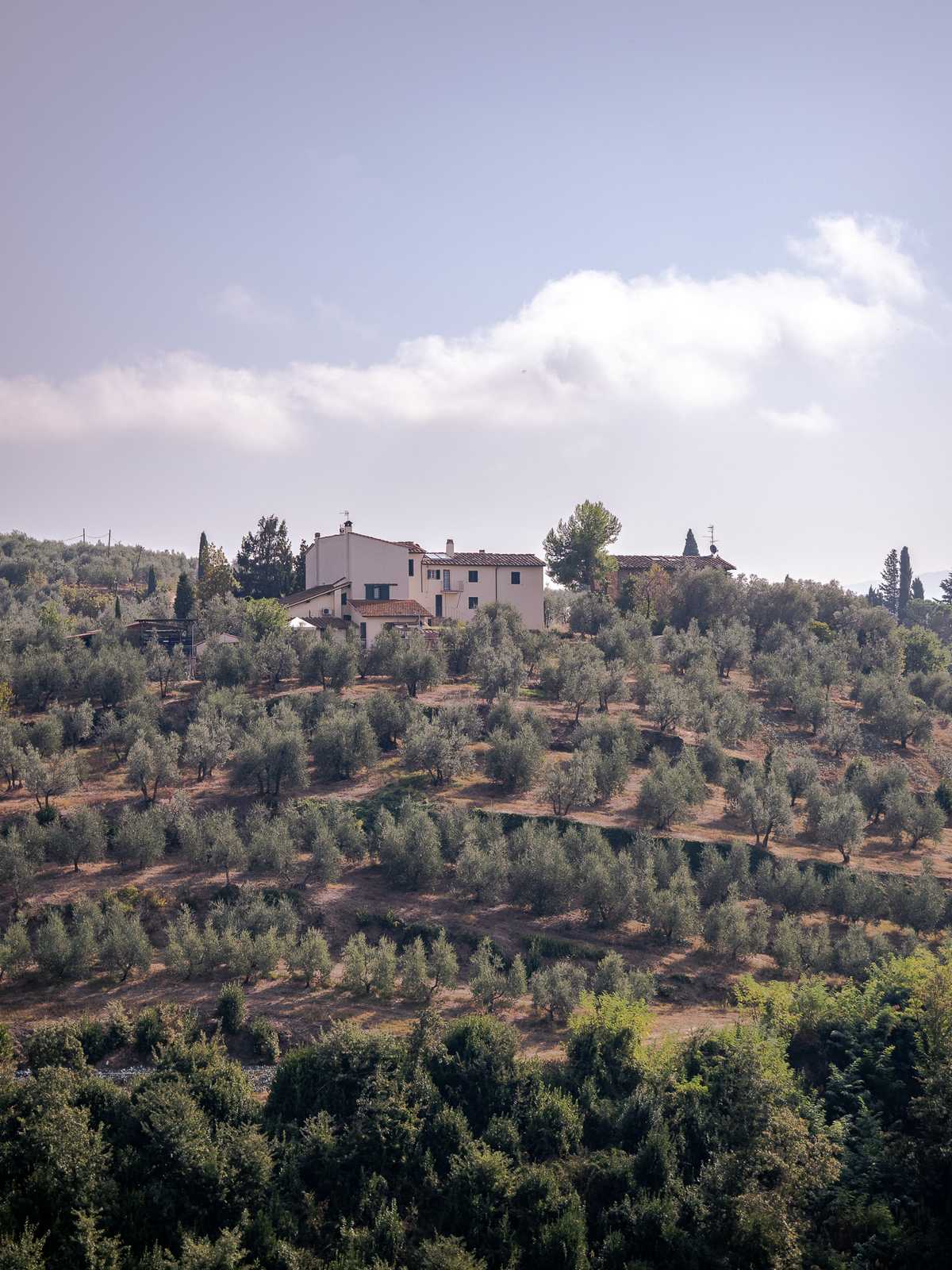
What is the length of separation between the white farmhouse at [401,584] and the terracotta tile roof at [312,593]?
0.09 m

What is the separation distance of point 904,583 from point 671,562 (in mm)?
57055

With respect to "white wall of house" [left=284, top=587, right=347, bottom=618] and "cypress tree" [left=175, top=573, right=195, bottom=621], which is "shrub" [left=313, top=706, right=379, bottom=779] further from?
"cypress tree" [left=175, top=573, right=195, bottom=621]

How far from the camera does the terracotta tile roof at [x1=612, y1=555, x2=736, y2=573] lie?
4018 inches

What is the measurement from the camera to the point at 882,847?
55.1 metres

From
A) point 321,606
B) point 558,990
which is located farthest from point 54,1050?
point 321,606

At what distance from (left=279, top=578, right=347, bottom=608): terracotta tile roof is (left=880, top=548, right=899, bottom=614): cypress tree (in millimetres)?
97812

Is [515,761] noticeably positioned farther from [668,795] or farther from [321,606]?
[321,606]

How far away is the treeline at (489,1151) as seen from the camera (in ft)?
86.8

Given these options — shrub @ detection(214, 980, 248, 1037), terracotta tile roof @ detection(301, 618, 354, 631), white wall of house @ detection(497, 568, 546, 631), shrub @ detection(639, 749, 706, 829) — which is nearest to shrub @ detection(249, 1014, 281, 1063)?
shrub @ detection(214, 980, 248, 1037)

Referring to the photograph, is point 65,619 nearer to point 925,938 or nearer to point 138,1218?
point 138,1218

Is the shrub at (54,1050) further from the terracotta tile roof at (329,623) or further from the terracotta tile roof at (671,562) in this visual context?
the terracotta tile roof at (671,562)

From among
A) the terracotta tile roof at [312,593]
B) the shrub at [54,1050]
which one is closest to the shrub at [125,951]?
the shrub at [54,1050]

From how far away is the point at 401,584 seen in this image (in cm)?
8212

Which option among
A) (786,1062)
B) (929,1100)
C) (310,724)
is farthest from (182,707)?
(929,1100)
